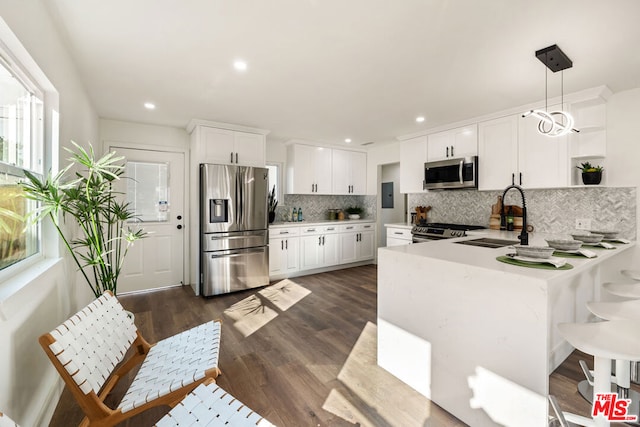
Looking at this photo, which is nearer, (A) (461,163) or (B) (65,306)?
(B) (65,306)

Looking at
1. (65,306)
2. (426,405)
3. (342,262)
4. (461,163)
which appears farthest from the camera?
(342,262)

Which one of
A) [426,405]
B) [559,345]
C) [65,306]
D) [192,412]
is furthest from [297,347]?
[559,345]

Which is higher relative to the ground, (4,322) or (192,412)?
(4,322)

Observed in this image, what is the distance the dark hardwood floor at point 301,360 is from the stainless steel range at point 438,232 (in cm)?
112

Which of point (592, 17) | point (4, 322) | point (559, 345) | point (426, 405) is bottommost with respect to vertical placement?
point (426, 405)

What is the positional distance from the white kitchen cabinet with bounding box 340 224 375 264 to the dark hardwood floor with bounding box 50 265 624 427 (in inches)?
57.1

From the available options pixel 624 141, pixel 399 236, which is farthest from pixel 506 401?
pixel 399 236

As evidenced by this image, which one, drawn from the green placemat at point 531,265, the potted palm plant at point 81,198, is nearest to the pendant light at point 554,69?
the green placemat at point 531,265

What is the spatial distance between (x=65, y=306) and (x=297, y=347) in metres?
1.76

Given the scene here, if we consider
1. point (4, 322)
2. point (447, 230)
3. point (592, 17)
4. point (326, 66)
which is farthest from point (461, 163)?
point (4, 322)

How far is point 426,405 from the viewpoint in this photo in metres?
1.79

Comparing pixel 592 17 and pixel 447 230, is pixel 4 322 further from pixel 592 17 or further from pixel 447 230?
pixel 447 230

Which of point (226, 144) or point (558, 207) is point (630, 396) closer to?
point (558, 207)

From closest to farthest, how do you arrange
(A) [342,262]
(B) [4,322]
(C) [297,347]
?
(B) [4,322]
(C) [297,347]
(A) [342,262]
